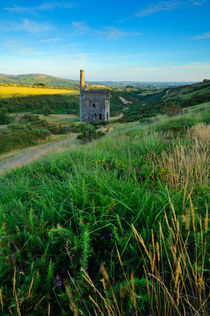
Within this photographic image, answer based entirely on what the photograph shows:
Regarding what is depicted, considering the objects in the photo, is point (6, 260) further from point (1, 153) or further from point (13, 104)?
point (13, 104)

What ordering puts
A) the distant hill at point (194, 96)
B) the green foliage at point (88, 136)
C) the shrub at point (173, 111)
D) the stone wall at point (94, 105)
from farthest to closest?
the stone wall at point (94, 105) < the distant hill at point (194, 96) < the shrub at point (173, 111) < the green foliage at point (88, 136)

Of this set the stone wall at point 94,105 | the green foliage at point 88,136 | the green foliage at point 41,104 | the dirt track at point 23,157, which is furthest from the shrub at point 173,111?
the green foliage at point 41,104

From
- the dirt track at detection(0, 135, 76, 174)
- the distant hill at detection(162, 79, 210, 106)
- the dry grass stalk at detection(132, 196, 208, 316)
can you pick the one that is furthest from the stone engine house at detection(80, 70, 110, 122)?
the dry grass stalk at detection(132, 196, 208, 316)

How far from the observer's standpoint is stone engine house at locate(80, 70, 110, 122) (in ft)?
110

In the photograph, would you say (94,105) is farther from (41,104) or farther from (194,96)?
(41,104)

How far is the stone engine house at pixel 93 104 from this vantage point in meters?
33.5

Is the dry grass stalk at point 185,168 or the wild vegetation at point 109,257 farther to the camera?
the dry grass stalk at point 185,168

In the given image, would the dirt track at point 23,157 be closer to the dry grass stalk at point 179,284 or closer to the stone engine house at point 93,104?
the dry grass stalk at point 179,284

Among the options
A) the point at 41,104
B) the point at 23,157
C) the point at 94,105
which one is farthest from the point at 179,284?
the point at 41,104

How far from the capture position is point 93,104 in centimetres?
3419

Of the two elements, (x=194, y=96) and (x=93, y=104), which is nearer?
(x=194, y=96)

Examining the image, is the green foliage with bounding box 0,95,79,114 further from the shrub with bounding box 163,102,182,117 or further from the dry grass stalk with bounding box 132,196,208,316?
the dry grass stalk with bounding box 132,196,208,316

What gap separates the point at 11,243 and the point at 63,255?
495 mm

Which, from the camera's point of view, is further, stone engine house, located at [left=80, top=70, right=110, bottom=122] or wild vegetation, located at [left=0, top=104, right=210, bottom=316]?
stone engine house, located at [left=80, top=70, right=110, bottom=122]
